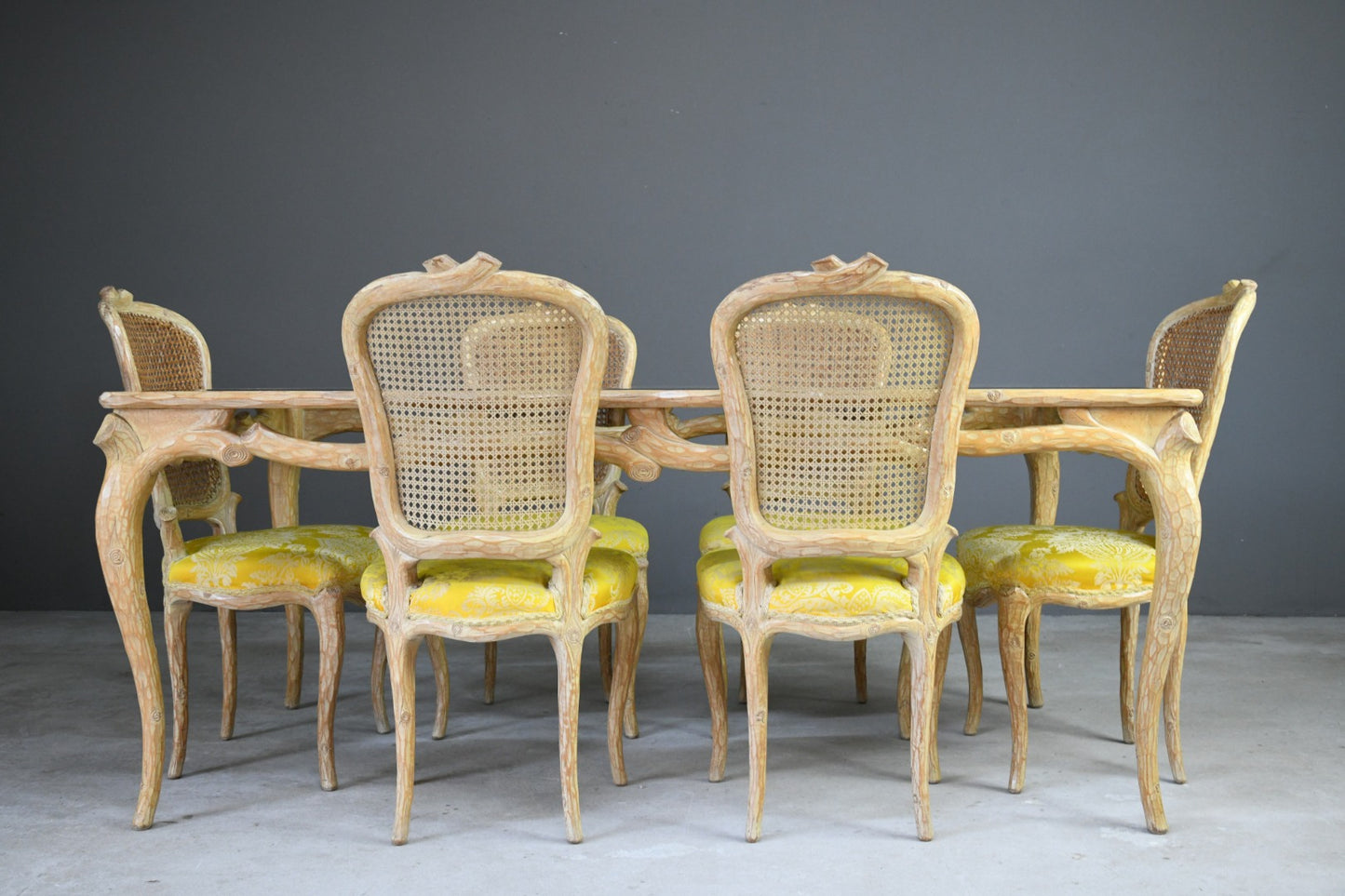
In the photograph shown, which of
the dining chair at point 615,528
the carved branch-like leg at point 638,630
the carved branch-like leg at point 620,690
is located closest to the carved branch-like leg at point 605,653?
the dining chair at point 615,528

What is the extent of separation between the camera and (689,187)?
14.3ft

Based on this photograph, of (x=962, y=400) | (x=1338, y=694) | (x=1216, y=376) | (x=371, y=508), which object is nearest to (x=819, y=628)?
(x=962, y=400)

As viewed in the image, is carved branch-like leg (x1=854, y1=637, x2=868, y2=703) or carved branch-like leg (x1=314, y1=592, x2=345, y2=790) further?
carved branch-like leg (x1=854, y1=637, x2=868, y2=703)

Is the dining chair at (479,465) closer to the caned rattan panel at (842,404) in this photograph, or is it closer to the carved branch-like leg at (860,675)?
the caned rattan panel at (842,404)

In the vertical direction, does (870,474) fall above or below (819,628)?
above

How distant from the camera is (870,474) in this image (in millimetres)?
2221

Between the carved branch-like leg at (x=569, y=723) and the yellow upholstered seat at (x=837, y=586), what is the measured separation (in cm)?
31

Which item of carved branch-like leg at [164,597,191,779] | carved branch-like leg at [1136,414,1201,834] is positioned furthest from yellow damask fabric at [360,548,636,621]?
carved branch-like leg at [1136,414,1201,834]

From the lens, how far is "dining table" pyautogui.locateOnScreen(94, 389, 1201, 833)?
2.28 metres

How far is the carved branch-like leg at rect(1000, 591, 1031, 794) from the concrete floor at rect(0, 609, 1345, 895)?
8 centimetres

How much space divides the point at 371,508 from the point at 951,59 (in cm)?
265

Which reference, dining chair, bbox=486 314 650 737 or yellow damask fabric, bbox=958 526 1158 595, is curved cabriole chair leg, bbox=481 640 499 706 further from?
yellow damask fabric, bbox=958 526 1158 595

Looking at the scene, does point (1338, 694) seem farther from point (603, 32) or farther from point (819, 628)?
point (603, 32)

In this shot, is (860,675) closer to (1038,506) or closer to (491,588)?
(1038,506)
